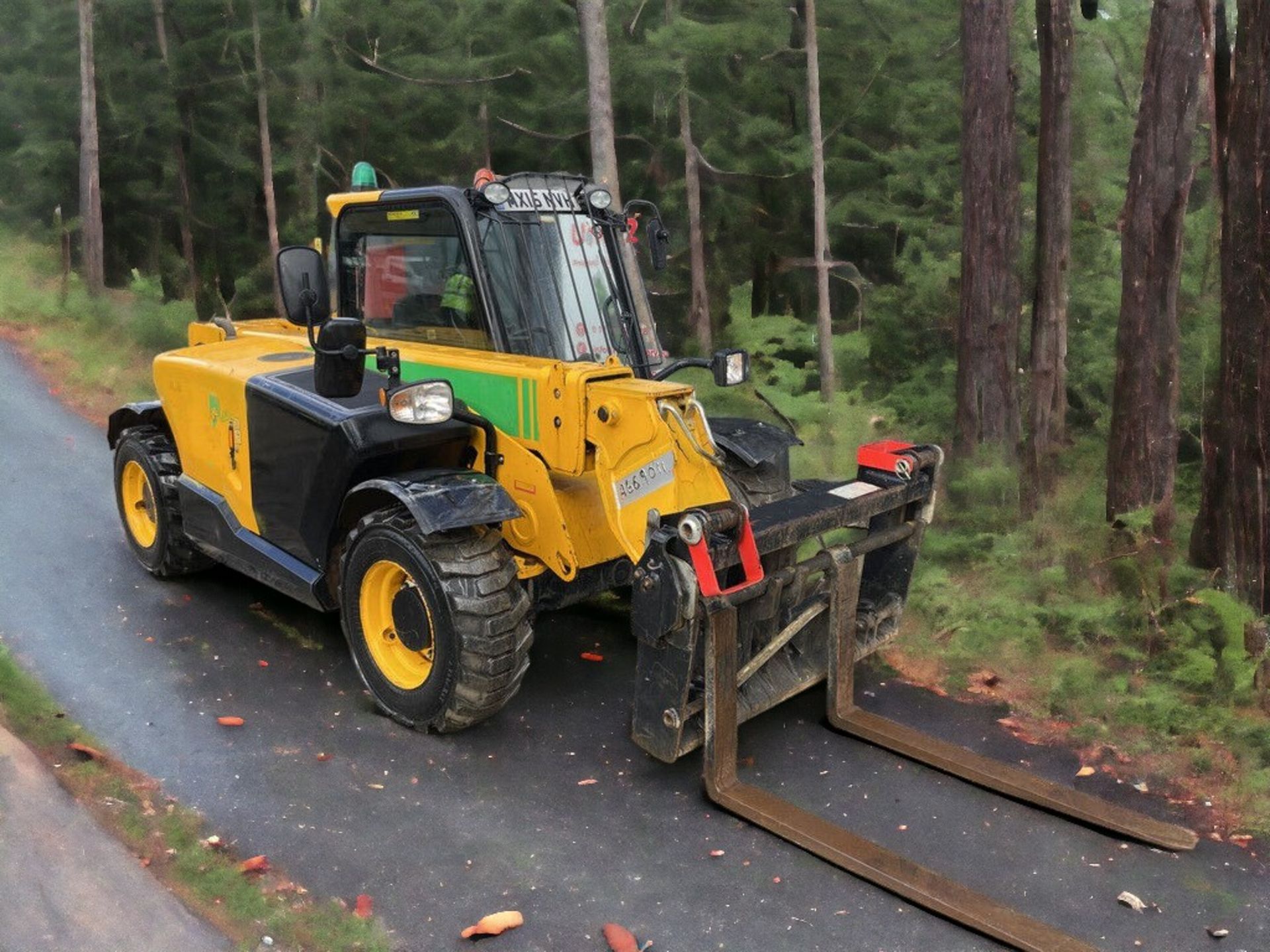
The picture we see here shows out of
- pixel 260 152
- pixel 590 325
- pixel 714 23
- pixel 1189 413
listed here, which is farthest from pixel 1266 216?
pixel 260 152

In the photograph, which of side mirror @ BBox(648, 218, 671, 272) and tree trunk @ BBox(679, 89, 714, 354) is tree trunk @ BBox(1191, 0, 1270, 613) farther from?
tree trunk @ BBox(679, 89, 714, 354)

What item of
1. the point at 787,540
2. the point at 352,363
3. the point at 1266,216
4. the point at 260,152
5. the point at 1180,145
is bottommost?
the point at 787,540

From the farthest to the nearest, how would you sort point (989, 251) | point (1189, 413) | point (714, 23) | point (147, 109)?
point (147, 109) → point (714, 23) → point (1189, 413) → point (989, 251)

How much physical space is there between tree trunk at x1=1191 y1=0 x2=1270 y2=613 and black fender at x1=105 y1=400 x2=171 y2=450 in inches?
259

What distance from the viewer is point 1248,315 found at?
19.7 ft

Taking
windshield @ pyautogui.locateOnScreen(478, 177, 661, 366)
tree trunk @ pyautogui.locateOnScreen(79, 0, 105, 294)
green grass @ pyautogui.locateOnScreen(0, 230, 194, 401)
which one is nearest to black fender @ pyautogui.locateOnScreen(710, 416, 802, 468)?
windshield @ pyautogui.locateOnScreen(478, 177, 661, 366)

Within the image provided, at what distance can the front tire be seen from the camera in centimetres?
505

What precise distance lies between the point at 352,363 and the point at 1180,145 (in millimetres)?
5929

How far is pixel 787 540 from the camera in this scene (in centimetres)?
507

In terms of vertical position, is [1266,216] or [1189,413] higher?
[1266,216]

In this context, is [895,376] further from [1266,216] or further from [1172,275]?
[1266,216]

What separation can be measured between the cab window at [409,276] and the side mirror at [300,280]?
285 mm

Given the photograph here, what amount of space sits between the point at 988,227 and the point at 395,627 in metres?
6.78

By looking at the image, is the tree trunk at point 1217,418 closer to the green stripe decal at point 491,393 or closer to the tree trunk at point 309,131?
the green stripe decal at point 491,393
